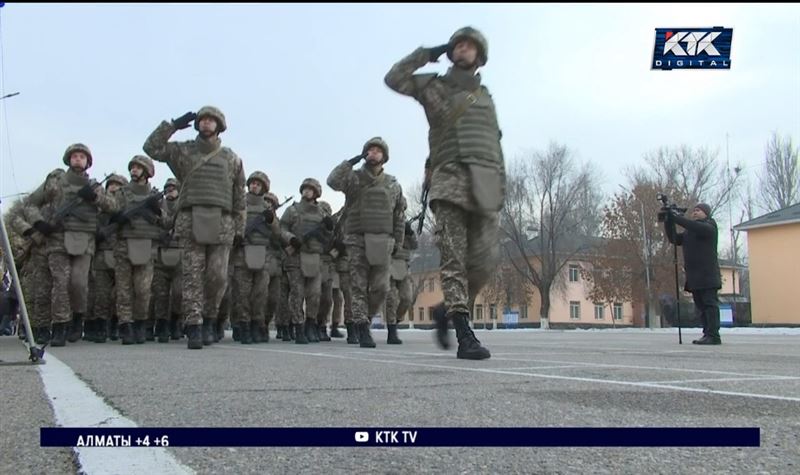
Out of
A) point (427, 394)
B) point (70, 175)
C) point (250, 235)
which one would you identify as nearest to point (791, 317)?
point (250, 235)

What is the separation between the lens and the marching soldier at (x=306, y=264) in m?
9.84

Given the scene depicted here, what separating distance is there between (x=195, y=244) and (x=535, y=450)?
19.2ft

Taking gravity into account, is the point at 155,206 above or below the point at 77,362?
above

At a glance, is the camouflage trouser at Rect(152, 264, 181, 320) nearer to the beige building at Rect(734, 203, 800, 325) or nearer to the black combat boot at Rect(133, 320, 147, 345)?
the black combat boot at Rect(133, 320, 147, 345)

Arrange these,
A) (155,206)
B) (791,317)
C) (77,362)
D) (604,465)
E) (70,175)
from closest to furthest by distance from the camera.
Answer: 1. (604,465)
2. (77,362)
3. (70,175)
4. (155,206)
5. (791,317)

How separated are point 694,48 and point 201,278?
5001mm

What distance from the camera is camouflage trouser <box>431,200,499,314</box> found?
5.04 metres

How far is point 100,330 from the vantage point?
32.8 ft

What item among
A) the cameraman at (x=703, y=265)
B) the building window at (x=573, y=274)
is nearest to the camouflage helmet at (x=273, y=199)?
the cameraman at (x=703, y=265)

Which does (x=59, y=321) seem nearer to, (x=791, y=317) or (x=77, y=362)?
(x=77, y=362)

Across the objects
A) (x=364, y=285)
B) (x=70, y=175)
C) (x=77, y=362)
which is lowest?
(x=77, y=362)

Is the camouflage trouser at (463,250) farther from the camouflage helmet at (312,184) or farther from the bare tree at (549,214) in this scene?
the bare tree at (549,214)

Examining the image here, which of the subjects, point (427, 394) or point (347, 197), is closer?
point (427, 394)

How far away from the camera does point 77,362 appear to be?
511cm
